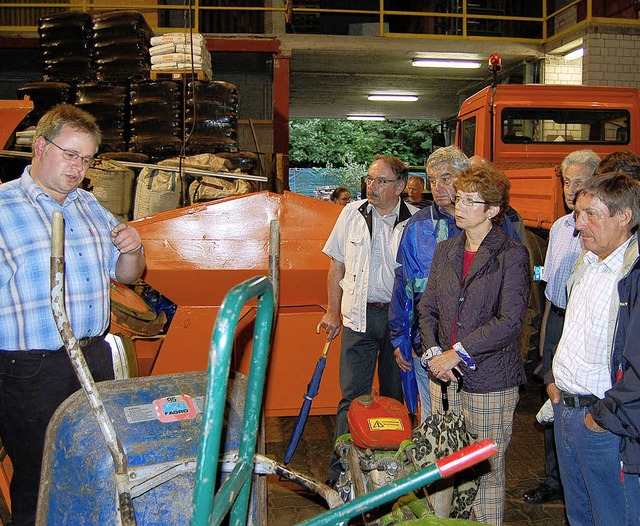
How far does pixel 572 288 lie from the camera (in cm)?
267

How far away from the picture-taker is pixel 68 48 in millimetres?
8625

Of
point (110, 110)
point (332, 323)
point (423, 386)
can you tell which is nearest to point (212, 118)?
point (110, 110)

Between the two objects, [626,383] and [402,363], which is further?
[402,363]

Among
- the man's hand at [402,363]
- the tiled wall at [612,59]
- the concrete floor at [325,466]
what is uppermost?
the tiled wall at [612,59]

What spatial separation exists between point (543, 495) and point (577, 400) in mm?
1560

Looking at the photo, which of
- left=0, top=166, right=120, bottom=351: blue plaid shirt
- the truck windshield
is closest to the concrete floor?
left=0, top=166, right=120, bottom=351: blue plaid shirt

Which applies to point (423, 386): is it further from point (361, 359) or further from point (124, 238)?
point (124, 238)

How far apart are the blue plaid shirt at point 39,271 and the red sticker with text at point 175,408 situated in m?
0.67

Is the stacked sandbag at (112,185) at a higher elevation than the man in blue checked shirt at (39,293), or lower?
→ higher

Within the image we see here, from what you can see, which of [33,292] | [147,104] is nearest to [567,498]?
[33,292]

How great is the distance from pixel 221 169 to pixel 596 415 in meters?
4.54

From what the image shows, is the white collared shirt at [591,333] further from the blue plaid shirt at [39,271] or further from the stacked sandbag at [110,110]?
the stacked sandbag at [110,110]

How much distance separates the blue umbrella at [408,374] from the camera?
11.4ft

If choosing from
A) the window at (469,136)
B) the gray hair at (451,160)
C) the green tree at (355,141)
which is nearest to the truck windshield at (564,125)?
the window at (469,136)
